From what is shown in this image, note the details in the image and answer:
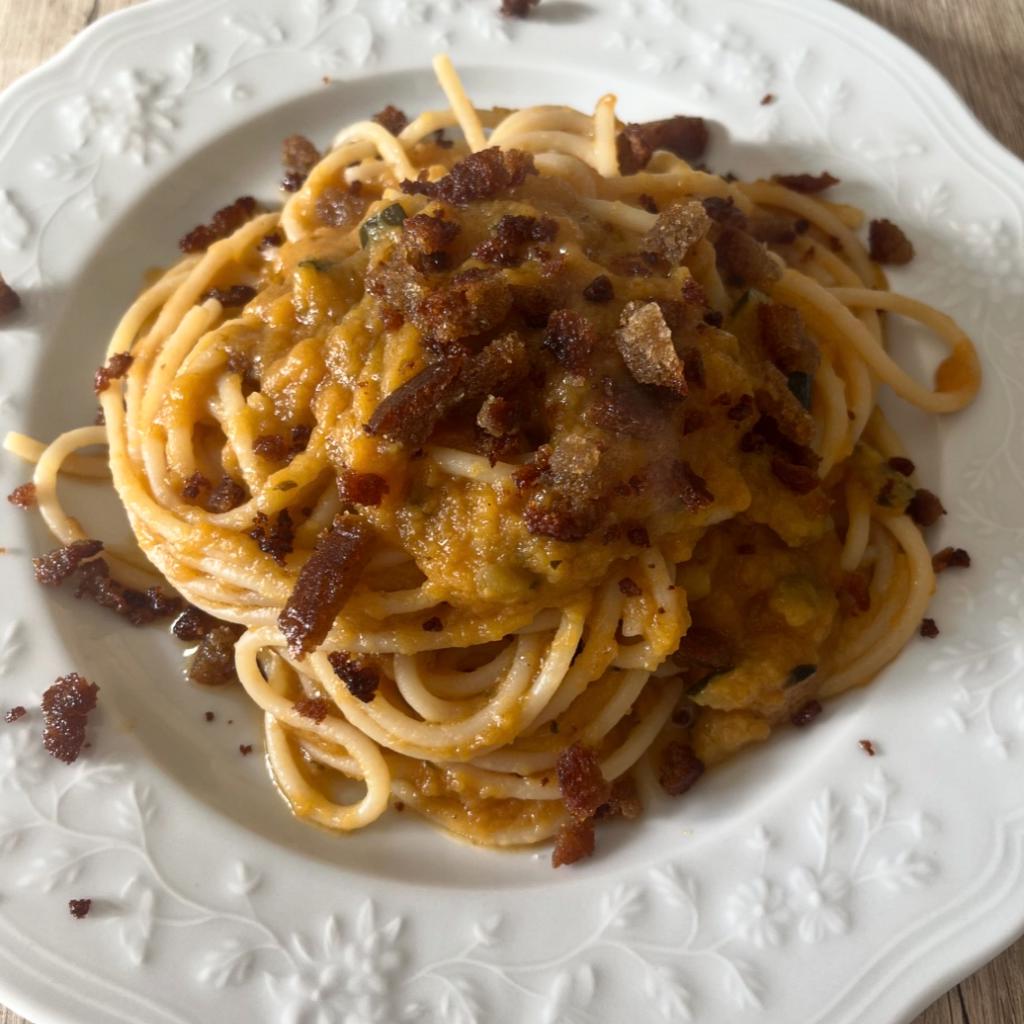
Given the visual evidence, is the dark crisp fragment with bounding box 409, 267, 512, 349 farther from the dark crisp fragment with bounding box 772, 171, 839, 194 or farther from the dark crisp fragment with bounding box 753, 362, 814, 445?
the dark crisp fragment with bounding box 772, 171, 839, 194

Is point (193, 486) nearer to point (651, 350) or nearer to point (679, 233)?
point (651, 350)

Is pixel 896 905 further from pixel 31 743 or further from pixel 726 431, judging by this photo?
pixel 31 743

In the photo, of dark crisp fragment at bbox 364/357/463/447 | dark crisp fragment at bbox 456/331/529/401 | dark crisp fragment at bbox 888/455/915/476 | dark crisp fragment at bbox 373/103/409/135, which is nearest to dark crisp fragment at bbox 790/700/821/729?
dark crisp fragment at bbox 888/455/915/476

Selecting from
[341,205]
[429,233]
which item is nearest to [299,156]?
[341,205]

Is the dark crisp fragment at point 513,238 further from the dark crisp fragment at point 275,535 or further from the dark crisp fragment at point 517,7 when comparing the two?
the dark crisp fragment at point 517,7

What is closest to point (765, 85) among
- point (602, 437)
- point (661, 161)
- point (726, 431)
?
point (661, 161)

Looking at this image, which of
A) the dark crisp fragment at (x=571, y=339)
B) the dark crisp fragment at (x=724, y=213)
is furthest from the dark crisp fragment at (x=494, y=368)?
the dark crisp fragment at (x=724, y=213)
